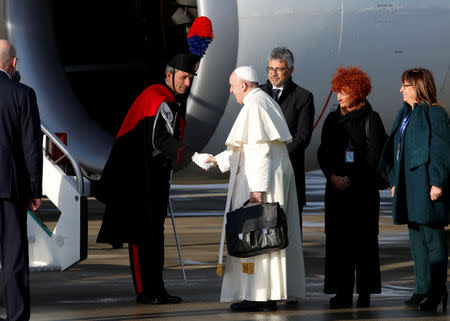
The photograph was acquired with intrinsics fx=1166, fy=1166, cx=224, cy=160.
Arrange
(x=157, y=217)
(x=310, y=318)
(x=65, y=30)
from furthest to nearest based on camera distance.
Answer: (x=65, y=30)
(x=157, y=217)
(x=310, y=318)

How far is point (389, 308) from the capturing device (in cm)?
709

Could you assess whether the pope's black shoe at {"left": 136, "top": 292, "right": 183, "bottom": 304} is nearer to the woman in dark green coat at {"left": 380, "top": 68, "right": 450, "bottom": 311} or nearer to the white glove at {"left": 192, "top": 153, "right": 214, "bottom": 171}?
the white glove at {"left": 192, "top": 153, "right": 214, "bottom": 171}

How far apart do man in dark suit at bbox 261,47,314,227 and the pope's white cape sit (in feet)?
2.23

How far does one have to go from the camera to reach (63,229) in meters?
7.67

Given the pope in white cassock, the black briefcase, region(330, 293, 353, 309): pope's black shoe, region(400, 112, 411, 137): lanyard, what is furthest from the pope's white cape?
region(400, 112, 411, 137): lanyard

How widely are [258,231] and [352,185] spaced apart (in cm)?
92

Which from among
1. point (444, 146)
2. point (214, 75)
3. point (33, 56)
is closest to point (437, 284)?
point (444, 146)

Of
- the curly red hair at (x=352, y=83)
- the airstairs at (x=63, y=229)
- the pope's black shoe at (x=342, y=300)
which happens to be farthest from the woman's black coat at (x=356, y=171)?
the airstairs at (x=63, y=229)

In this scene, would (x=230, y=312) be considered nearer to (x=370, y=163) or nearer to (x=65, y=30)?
(x=370, y=163)

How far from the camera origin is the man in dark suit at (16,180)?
235 inches

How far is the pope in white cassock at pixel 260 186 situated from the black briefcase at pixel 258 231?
92 millimetres

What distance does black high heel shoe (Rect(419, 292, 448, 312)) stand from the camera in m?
6.97

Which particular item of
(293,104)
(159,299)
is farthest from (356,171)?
(159,299)

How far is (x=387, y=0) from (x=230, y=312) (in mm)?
3685
